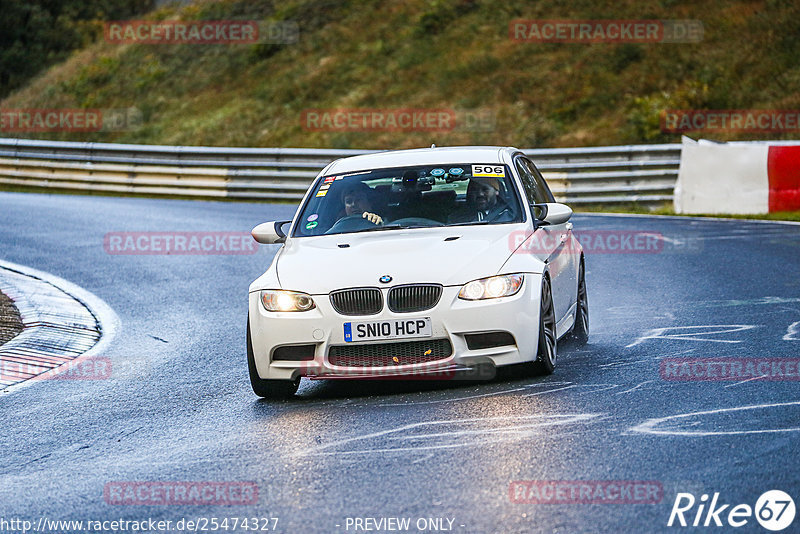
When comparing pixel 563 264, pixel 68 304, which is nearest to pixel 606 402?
pixel 563 264

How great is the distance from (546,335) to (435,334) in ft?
2.81

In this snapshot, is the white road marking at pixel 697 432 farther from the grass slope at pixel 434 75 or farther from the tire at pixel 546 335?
the grass slope at pixel 434 75

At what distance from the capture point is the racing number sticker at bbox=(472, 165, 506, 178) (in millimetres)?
9141

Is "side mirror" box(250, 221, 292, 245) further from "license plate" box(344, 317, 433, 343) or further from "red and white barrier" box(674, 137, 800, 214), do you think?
"red and white barrier" box(674, 137, 800, 214)

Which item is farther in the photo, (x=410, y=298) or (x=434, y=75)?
(x=434, y=75)

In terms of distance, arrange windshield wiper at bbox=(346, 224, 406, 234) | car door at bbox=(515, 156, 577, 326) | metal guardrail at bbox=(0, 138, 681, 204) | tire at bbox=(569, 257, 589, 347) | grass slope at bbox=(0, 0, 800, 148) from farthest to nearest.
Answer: grass slope at bbox=(0, 0, 800, 148)
metal guardrail at bbox=(0, 138, 681, 204)
tire at bbox=(569, 257, 589, 347)
windshield wiper at bbox=(346, 224, 406, 234)
car door at bbox=(515, 156, 577, 326)

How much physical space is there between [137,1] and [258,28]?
1710 cm

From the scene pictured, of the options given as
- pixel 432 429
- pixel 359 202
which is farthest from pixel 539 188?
pixel 432 429

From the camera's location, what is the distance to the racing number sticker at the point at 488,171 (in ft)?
30.0

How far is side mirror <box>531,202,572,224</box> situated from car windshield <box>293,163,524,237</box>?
0.18 metres

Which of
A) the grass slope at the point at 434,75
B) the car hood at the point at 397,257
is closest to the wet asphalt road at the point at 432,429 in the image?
the car hood at the point at 397,257

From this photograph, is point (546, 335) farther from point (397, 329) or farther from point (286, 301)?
point (286, 301)

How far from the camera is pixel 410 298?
25.1 ft

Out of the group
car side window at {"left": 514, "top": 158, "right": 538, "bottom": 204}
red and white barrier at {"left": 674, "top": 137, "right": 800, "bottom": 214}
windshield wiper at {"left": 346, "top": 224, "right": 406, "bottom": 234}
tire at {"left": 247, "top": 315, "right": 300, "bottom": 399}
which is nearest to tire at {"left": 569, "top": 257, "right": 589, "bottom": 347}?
car side window at {"left": 514, "top": 158, "right": 538, "bottom": 204}
